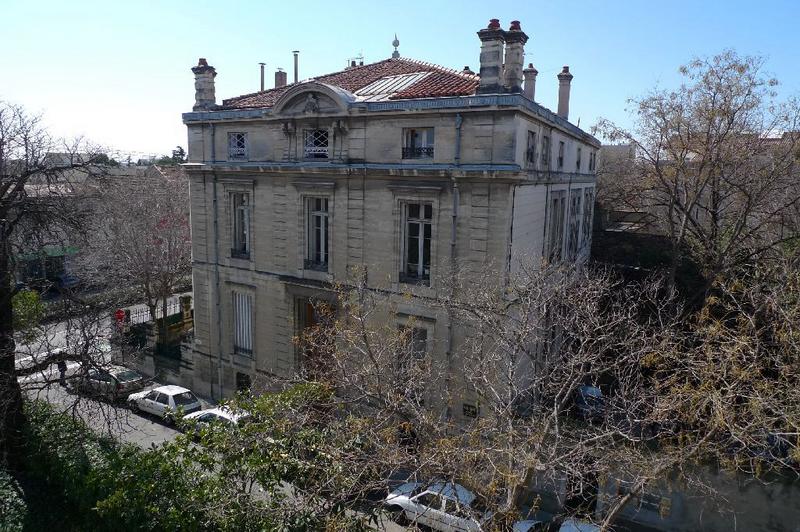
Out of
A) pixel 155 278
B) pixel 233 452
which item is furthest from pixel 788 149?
pixel 155 278

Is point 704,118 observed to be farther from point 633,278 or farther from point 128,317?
point 128,317

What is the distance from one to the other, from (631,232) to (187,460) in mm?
32419

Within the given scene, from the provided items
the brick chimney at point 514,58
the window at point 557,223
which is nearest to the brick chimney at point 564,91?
the window at point 557,223

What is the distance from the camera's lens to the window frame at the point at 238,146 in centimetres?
2044

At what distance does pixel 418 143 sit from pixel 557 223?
329 inches

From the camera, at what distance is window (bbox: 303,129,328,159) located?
1869 centimetres

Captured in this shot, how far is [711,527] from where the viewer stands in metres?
15.2

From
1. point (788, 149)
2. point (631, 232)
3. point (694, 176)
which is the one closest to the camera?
point (788, 149)

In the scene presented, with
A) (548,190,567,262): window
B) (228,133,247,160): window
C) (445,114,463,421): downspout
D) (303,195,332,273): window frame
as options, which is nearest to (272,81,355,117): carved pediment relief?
(228,133,247,160): window

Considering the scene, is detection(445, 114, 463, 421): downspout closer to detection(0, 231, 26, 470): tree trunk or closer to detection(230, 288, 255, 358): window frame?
detection(230, 288, 255, 358): window frame

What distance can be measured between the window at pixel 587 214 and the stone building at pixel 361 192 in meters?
5.49

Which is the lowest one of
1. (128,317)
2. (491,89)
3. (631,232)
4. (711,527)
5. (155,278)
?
(711,527)

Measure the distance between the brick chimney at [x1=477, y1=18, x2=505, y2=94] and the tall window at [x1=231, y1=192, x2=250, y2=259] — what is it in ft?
33.5

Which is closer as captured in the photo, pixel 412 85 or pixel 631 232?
pixel 412 85
